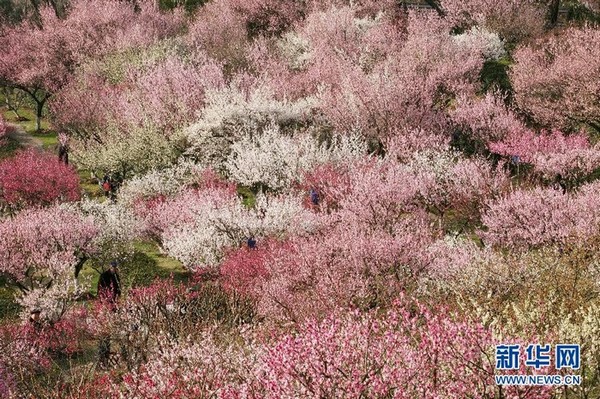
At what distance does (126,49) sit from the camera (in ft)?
173

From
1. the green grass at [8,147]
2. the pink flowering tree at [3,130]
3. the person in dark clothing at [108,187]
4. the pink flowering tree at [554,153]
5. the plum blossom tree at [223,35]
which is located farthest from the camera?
the plum blossom tree at [223,35]

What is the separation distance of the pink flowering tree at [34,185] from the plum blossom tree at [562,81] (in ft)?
101

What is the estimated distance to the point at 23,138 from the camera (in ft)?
171

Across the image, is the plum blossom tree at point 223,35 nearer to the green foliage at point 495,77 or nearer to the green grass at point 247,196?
the green grass at point 247,196

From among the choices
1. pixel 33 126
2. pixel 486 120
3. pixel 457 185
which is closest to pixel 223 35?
pixel 33 126

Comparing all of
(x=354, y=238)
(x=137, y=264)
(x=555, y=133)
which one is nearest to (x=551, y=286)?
(x=354, y=238)

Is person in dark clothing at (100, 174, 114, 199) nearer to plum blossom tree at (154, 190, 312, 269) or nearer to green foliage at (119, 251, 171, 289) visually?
green foliage at (119, 251, 171, 289)

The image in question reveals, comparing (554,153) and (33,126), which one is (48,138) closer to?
(33,126)

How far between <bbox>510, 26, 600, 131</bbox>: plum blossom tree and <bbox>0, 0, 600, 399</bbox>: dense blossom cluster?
0.52 ft
